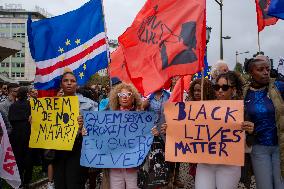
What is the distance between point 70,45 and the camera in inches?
238

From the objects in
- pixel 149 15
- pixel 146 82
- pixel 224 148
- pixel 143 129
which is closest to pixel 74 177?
pixel 143 129

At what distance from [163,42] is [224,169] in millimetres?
1647

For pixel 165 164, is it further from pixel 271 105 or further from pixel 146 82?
pixel 271 105

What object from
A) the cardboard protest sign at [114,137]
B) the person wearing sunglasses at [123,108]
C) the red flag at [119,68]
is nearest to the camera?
the person wearing sunglasses at [123,108]

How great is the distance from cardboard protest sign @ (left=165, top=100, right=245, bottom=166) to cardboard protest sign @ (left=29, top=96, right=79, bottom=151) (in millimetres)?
1213

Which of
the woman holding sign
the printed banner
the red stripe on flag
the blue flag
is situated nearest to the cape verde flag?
the red stripe on flag

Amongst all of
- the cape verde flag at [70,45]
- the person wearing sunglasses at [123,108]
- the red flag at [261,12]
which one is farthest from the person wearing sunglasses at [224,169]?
the red flag at [261,12]

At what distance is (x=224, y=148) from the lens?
168 inches

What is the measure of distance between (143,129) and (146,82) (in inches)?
21.4

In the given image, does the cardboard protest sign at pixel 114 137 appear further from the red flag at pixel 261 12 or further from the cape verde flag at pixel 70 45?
the red flag at pixel 261 12

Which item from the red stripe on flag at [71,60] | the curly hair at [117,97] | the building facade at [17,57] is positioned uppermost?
the building facade at [17,57]

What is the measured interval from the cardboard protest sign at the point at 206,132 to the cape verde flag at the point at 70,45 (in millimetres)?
1756

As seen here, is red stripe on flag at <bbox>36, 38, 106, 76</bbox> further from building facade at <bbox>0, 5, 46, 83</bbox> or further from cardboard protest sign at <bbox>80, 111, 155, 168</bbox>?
building facade at <bbox>0, 5, 46, 83</bbox>

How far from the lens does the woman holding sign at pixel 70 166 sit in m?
4.89
